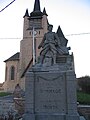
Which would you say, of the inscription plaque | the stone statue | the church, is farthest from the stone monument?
the church

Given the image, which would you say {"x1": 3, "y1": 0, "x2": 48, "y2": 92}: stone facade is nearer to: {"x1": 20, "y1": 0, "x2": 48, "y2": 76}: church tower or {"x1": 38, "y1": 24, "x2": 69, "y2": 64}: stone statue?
{"x1": 20, "y1": 0, "x2": 48, "y2": 76}: church tower

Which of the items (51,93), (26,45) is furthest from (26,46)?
(51,93)

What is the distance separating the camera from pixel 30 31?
5472 cm

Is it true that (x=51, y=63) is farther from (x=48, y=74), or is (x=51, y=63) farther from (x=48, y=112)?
(x=48, y=112)

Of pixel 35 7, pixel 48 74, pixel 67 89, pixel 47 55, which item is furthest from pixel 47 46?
pixel 35 7

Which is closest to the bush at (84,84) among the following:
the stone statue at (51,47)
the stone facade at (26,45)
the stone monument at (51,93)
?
the stone facade at (26,45)

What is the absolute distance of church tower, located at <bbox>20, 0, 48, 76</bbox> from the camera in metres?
52.3

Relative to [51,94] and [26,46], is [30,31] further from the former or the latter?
[51,94]

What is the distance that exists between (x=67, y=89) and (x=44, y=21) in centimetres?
4704

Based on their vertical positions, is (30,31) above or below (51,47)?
above

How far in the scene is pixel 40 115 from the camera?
30.2 feet

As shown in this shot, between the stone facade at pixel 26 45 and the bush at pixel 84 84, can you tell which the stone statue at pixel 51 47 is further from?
the stone facade at pixel 26 45

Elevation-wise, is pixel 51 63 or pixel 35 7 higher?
pixel 35 7

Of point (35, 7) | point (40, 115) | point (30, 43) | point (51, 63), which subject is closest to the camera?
point (40, 115)
